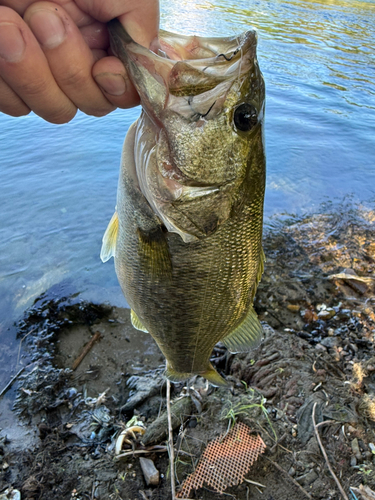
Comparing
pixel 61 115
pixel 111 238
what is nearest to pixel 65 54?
pixel 61 115

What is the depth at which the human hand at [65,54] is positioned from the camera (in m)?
1.29

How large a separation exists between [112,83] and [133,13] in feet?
0.84

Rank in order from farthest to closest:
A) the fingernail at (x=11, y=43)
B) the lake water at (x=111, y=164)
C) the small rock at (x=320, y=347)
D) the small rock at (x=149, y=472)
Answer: the lake water at (x=111, y=164)
the small rock at (x=320, y=347)
the small rock at (x=149, y=472)
the fingernail at (x=11, y=43)

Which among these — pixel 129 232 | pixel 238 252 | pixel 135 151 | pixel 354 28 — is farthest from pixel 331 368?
pixel 354 28

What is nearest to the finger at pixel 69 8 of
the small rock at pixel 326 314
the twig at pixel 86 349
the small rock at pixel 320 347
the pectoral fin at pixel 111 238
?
the pectoral fin at pixel 111 238

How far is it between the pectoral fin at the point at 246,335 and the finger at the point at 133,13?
1486 mm

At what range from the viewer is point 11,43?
1259 mm

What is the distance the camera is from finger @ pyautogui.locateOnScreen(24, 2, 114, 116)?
1.30m

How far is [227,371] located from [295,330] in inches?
38.6

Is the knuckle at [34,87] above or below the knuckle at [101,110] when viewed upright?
above

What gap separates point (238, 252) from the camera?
1816mm

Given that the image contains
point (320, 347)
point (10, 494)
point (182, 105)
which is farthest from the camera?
point (320, 347)

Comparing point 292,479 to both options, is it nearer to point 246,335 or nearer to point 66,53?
point 246,335

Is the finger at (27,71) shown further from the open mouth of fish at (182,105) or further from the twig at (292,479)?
the twig at (292,479)
